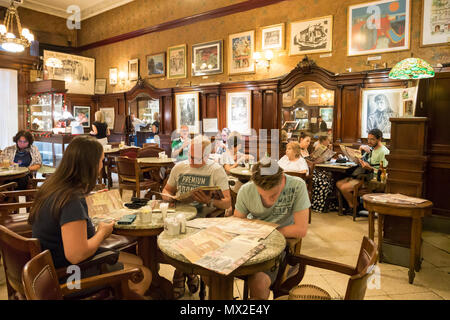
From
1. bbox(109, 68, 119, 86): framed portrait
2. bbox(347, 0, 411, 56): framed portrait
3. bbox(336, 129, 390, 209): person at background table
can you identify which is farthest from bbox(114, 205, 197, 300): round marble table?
bbox(109, 68, 119, 86): framed portrait

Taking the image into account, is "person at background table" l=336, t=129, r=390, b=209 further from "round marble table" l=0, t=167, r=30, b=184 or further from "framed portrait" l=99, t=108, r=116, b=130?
"framed portrait" l=99, t=108, r=116, b=130

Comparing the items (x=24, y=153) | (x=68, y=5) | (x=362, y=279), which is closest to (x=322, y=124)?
(x=24, y=153)

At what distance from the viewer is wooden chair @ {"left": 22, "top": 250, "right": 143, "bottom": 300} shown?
50.6 inches

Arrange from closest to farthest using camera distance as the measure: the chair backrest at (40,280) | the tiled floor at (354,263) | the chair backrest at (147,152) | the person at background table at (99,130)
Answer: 1. the chair backrest at (40,280)
2. the tiled floor at (354,263)
3. the chair backrest at (147,152)
4. the person at background table at (99,130)

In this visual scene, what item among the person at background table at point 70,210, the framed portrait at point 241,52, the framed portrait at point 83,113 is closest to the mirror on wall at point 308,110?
the framed portrait at point 241,52

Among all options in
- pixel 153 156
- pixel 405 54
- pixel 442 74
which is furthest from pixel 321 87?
pixel 153 156

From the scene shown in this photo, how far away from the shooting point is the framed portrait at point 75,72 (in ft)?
37.3

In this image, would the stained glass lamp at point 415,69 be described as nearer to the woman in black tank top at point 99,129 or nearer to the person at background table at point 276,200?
the person at background table at point 276,200

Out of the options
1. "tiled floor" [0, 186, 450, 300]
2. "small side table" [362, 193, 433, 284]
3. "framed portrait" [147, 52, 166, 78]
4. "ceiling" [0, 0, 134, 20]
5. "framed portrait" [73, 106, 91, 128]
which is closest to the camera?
"tiled floor" [0, 186, 450, 300]

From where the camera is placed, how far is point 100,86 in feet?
40.3

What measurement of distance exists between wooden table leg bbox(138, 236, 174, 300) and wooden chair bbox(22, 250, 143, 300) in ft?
2.59

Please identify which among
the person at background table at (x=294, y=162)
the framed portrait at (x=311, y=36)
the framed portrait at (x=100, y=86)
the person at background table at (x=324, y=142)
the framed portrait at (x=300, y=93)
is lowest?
the person at background table at (x=294, y=162)

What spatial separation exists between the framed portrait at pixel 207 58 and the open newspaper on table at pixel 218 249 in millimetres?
7340
